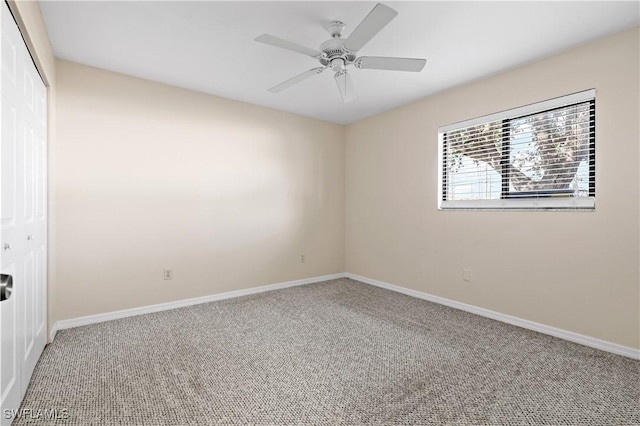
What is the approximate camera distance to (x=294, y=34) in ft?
7.78

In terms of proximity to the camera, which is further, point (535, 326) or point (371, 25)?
point (535, 326)

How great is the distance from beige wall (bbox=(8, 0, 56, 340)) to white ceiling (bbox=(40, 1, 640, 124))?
0.13 meters

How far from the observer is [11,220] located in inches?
62.9

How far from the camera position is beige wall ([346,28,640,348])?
2.35 m

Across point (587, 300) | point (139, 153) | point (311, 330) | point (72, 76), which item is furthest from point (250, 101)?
point (587, 300)

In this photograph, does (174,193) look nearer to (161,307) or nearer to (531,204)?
(161,307)

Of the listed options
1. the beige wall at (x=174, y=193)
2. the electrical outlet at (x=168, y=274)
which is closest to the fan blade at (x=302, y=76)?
the beige wall at (x=174, y=193)

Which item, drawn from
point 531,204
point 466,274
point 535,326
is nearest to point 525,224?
point 531,204

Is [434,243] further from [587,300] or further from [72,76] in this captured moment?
[72,76]

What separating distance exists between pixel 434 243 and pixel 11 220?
11.6 ft

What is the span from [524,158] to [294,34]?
90.6 inches

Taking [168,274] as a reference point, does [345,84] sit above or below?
above

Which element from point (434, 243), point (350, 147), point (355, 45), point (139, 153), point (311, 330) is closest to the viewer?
point (355, 45)

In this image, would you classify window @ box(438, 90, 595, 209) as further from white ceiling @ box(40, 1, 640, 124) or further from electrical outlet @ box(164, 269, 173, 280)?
electrical outlet @ box(164, 269, 173, 280)
